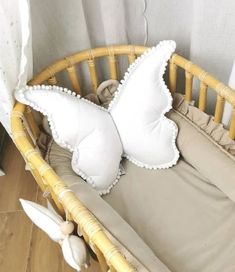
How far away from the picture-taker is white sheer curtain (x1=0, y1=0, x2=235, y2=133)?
2.94 ft

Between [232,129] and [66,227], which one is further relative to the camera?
[232,129]

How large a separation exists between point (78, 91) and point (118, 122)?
0.20 m

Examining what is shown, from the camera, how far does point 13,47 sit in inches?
31.9

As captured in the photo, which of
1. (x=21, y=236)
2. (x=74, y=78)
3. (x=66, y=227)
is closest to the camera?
(x=66, y=227)

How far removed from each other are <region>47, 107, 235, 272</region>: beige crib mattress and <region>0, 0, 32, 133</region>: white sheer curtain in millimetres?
233

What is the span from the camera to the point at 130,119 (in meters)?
0.97

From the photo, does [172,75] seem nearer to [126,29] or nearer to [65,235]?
[126,29]

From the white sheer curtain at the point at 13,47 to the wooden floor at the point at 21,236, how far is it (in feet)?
2.00

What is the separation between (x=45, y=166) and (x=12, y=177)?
30.9 inches

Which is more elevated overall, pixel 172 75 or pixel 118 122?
pixel 172 75

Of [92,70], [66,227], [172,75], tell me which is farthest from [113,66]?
[66,227]

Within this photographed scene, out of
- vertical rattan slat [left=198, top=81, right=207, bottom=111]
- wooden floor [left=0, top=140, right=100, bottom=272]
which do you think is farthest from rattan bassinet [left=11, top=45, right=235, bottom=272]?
wooden floor [left=0, top=140, right=100, bottom=272]

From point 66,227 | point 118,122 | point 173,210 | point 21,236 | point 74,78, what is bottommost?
A: point 21,236

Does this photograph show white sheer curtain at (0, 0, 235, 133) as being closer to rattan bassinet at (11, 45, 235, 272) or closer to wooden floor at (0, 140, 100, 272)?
rattan bassinet at (11, 45, 235, 272)
